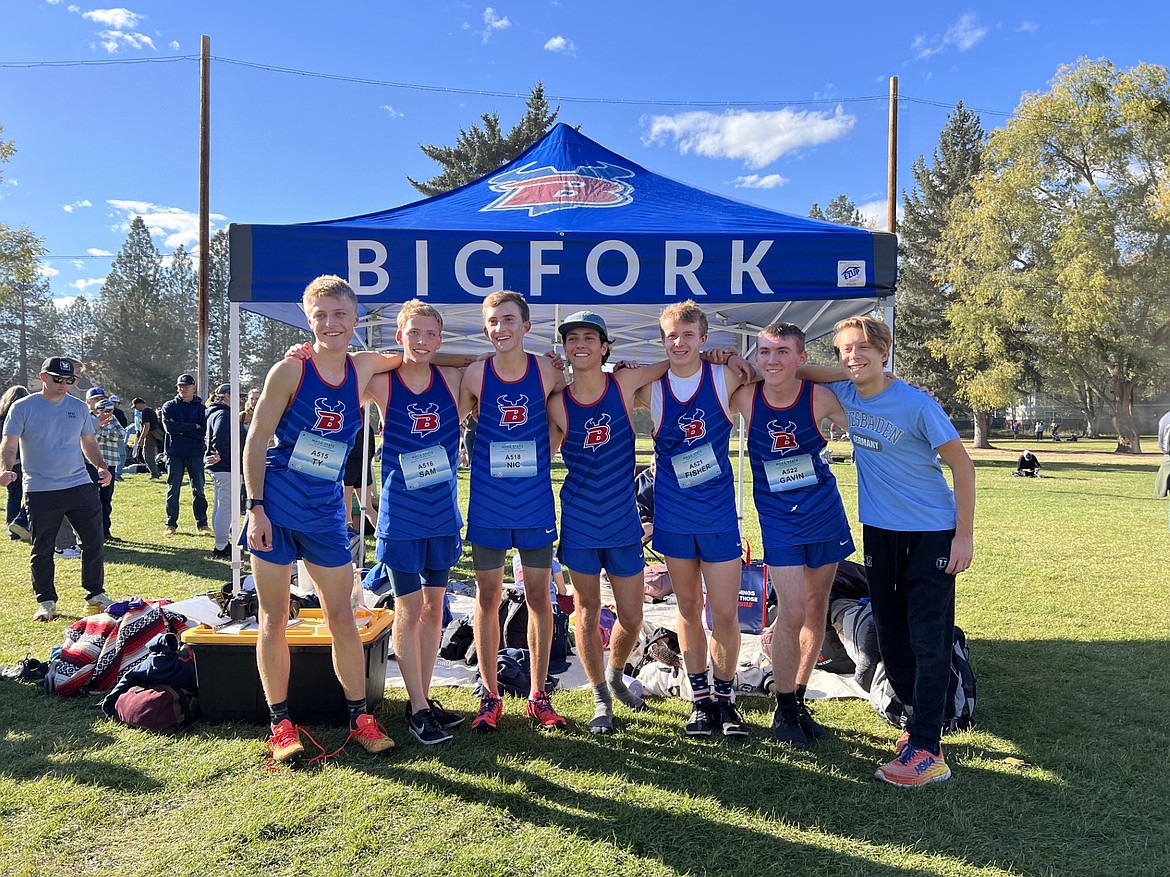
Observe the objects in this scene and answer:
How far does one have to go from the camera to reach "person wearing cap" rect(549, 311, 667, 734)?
10.2ft

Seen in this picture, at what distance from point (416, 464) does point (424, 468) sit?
38mm

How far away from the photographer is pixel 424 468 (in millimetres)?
3066

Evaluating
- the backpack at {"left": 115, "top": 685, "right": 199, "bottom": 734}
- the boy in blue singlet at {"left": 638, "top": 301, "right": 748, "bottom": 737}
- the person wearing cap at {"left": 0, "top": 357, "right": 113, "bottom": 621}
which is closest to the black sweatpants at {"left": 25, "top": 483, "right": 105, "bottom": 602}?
the person wearing cap at {"left": 0, "top": 357, "right": 113, "bottom": 621}

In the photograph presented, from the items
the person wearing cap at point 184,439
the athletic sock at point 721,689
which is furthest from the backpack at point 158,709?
the person wearing cap at point 184,439

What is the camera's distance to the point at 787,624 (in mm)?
3143

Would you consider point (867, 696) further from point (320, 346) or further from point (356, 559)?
point (356, 559)

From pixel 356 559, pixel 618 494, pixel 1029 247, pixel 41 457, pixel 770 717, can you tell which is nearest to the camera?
pixel 618 494

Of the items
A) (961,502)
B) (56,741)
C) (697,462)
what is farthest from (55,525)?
(961,502)

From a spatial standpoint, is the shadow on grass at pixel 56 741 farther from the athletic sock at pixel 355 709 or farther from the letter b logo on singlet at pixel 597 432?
the letter b logo on singlet at pixel 597 432

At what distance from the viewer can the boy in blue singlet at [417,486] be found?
10.0 feet

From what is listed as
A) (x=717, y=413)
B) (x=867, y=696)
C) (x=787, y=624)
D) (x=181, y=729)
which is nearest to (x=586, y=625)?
(x=787, y=624)

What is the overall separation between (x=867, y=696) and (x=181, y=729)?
3327mm

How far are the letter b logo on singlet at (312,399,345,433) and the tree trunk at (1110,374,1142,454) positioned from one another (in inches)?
1173

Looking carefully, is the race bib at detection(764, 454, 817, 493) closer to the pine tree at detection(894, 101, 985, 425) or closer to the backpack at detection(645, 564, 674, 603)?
the backpack at detection(645, 564, 674, 603)
